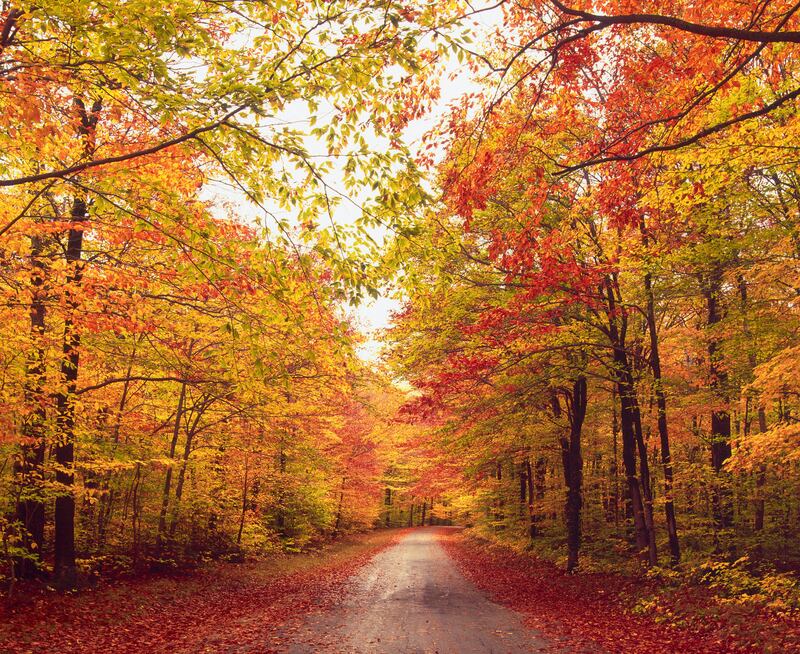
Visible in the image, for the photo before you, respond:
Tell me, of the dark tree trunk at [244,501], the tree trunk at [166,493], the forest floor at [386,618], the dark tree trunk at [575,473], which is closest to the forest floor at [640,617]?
the forest floor at [386,618]

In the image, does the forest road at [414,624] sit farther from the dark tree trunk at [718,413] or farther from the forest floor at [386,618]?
the dark tree trunk at [718,413]

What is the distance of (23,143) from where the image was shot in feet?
21.3

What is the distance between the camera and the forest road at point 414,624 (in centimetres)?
845

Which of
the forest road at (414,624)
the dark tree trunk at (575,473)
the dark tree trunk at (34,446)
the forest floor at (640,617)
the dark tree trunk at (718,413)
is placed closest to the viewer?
the forest floor at (640,617)

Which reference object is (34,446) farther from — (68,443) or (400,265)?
(400,265)

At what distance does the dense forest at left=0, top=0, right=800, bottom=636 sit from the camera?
5656 millimetres

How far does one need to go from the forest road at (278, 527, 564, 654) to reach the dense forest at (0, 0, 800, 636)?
14.3 feet

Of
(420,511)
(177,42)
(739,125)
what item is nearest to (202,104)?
(177,42)

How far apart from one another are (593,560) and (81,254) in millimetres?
17193

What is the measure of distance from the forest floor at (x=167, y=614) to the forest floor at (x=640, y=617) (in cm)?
508

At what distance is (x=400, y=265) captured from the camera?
6.37m

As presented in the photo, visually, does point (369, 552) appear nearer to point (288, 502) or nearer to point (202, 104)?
point (288, 502)

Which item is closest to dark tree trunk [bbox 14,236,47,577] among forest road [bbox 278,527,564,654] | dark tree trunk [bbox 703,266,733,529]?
forest road [bbox 278,527,564,654]

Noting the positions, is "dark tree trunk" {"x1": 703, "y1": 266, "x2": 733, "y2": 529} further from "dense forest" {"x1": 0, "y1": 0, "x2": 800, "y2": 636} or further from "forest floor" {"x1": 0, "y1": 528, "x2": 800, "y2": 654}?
"forest floor" {"x1": 0, "y1": 528, "x2": 800, "y2": 654}
